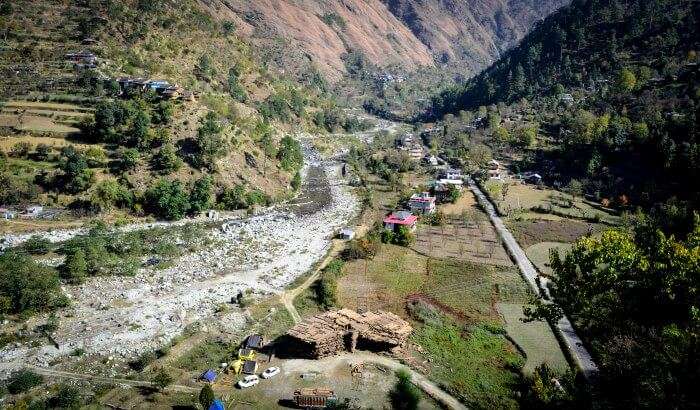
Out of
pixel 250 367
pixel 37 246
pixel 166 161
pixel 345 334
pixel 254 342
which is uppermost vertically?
pixel 166 161

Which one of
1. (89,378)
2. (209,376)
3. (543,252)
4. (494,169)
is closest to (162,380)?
(209,376)

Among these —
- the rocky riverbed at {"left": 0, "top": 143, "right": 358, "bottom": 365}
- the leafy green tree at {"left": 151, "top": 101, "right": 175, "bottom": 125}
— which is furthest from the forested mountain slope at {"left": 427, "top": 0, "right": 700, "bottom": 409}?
the leafy green tree at {"left": 151, "top": 101, "right": 175, "bottom": 125}

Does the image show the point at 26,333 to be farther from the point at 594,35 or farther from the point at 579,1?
the point at 579,1

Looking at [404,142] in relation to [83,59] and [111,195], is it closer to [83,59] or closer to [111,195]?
[83,59]

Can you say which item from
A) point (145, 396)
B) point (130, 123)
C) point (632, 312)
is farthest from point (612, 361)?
point (130, 123)

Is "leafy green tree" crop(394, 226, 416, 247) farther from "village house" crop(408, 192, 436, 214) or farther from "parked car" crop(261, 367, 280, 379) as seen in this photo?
"parked car" crop(261, 367, 280, 379)
